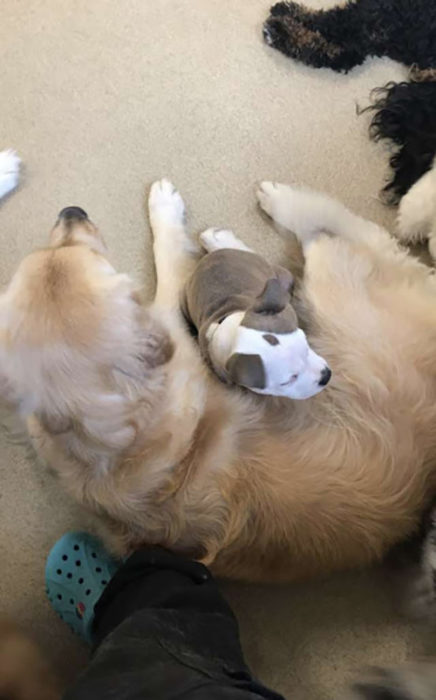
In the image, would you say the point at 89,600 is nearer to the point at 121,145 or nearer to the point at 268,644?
the point at 268,644

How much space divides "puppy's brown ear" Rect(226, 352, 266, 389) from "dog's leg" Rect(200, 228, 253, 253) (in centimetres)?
67

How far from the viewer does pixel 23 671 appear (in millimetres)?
1692

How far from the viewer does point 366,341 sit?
74.2 inches

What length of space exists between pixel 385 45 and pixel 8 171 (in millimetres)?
1355

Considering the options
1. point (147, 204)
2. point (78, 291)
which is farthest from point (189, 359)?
point (147, 204)

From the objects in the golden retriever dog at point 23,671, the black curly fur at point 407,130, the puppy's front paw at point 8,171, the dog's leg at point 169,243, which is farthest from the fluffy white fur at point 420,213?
the golden retriever dog at point 23,671

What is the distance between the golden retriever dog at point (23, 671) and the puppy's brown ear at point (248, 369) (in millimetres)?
863

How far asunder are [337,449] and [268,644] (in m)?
0.66

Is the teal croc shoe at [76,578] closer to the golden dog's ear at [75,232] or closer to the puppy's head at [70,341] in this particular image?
the puppy's head at [70,341]

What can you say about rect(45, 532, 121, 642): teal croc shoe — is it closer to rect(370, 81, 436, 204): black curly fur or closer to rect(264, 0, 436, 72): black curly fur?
rect(370, 81, 436, 204): black curly fur

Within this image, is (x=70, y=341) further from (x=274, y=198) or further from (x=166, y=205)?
(x=274, y=198)

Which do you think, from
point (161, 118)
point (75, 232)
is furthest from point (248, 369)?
point (161, 118)

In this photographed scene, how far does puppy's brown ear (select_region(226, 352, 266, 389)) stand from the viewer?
1.61 m

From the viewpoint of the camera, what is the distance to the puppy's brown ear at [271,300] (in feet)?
5.43
